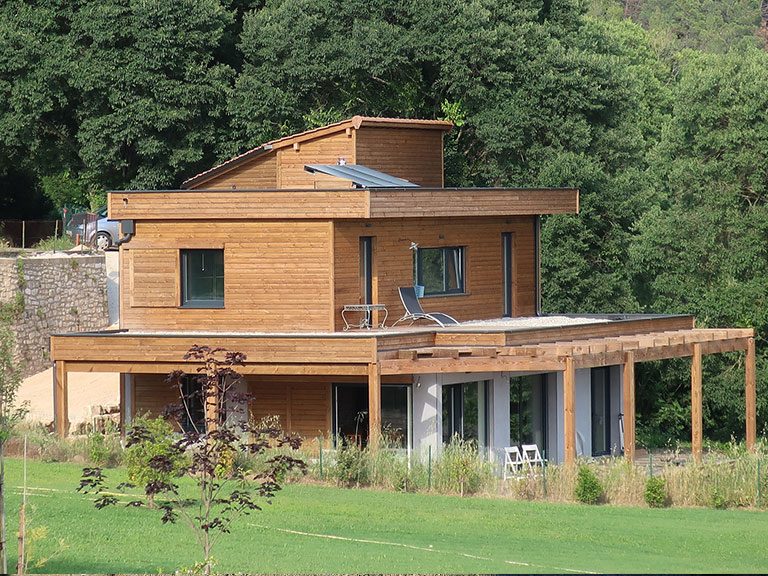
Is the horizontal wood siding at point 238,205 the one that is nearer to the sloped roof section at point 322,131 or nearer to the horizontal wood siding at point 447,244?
the horizontal wood siding at point 447,244

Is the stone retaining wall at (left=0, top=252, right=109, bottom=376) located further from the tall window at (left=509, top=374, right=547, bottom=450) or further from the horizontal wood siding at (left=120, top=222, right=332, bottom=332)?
the tall window at (left=509, top=374, right=547, bottom=450)

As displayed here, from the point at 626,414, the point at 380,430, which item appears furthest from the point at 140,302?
the point at 626,414

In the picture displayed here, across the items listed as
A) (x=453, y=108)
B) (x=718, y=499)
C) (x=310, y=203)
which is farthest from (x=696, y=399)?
(x=453, y=108)

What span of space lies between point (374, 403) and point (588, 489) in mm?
5392

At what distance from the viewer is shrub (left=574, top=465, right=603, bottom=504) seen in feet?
88.2

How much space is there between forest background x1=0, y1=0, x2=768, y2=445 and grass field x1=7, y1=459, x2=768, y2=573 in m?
19.3

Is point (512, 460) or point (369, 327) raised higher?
point (369, 327)

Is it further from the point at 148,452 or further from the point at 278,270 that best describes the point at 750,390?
the point at 148,452

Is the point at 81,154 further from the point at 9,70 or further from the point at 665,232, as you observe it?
the point at 665,232

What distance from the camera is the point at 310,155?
38.5 metres

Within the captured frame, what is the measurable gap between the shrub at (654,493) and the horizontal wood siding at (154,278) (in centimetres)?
1199

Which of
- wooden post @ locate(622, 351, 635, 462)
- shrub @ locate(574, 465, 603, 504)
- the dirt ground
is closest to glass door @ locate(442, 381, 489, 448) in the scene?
wooden post @ locate(622, 351, 635, 462)

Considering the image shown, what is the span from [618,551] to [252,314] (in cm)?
1403

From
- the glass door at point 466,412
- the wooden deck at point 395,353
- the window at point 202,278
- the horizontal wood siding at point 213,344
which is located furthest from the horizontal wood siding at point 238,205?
the glass door at point 466,412
